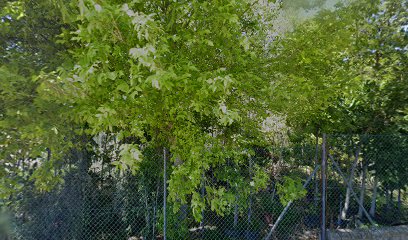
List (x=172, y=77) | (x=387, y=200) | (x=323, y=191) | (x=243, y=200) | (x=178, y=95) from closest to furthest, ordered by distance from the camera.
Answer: (x=172, y=77), (x=178, y=95), (x=243, y=200), (x=323, y=191), (x=387, y=200)

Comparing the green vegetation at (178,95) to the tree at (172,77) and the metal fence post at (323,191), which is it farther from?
the metal fence post at (323,191)

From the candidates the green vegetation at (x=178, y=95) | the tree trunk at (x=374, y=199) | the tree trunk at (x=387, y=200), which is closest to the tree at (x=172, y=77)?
the green vegetation at (x=178, y=95)

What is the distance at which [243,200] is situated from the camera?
375 cm

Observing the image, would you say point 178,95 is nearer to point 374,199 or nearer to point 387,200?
point 374,199

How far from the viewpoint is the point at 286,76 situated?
10.5ft

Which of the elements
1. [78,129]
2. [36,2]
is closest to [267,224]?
[78,129]

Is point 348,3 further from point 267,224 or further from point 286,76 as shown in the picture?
point 267,224

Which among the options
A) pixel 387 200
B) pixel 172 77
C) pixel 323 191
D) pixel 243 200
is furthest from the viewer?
pixel 387 200

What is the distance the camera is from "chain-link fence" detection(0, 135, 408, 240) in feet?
11.7

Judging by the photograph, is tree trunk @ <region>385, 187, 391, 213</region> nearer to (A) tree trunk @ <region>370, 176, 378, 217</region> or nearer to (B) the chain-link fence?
(B) the chain-link fence

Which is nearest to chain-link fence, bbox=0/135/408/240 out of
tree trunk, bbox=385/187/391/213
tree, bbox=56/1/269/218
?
tree trunk, bbox=385/187/391/213

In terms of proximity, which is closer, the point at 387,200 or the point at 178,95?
the point at 178,95

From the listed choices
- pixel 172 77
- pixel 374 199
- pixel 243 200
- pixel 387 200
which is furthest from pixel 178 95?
pixel 387 200

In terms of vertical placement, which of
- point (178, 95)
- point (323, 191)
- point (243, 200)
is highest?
point (178, 95)
